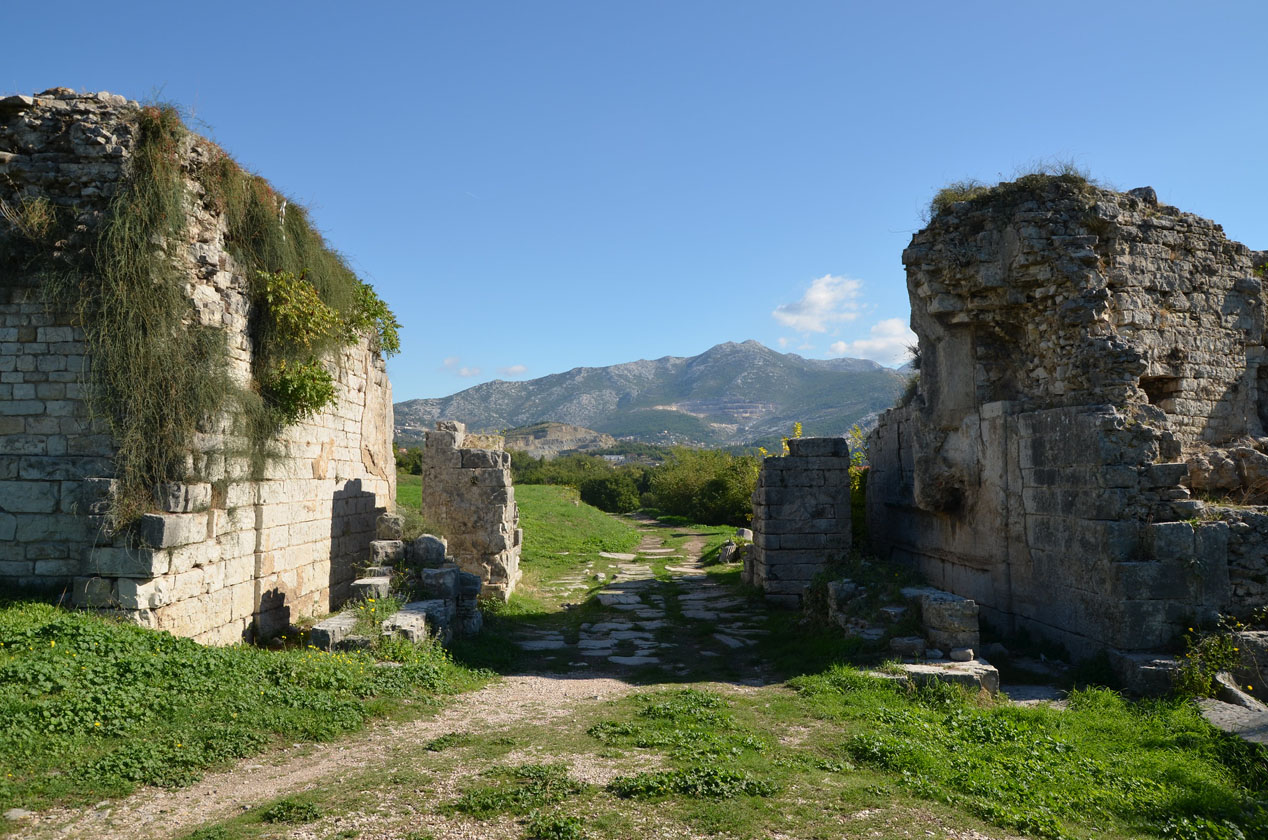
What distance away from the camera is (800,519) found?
12578 millimetres

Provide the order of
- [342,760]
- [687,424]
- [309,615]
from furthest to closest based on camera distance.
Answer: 1. [687,424]
2. [309,615]
3. [342,760]

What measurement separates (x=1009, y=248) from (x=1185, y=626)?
471cm

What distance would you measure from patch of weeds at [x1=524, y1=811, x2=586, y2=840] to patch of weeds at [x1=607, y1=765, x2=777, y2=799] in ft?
1.70

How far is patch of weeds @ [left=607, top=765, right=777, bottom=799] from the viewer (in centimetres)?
487

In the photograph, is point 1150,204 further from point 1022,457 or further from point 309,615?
point 309,615

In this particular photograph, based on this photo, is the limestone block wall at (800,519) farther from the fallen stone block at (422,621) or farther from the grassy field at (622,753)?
the fallen stone block at (422,621)

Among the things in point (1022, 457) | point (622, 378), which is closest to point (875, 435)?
point (1022, 457)

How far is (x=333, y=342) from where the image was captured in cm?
1044

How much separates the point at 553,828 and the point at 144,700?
348cm

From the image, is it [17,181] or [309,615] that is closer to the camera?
[17,181]

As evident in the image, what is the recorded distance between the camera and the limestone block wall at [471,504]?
41.5ft

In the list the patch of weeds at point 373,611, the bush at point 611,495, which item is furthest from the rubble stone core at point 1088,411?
the bush at point 611,495

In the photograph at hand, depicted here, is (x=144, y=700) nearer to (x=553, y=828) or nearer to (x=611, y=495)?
(x=553, y=828)

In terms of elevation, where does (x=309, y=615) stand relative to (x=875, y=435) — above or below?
below
